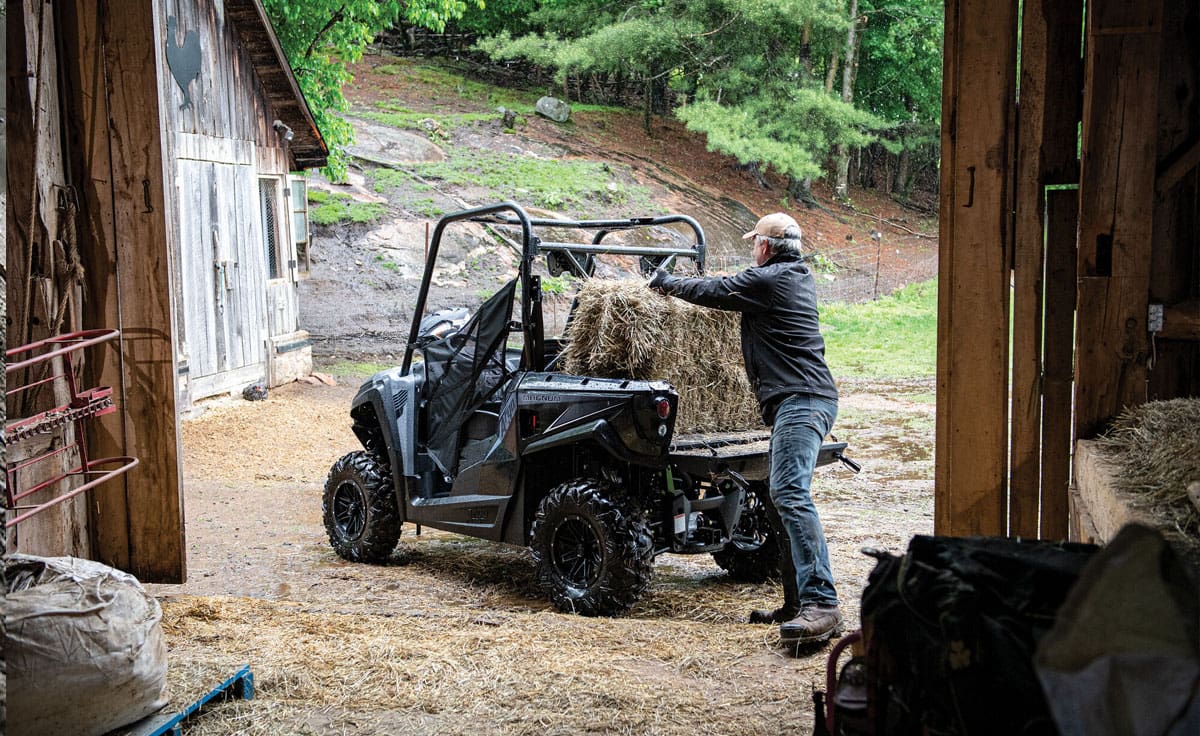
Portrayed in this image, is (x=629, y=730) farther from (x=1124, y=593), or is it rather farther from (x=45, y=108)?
(x=45, y=108)

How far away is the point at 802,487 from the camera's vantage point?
17.4 feet

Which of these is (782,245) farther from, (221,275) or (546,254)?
(221,275)

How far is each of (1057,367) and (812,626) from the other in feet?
5.12

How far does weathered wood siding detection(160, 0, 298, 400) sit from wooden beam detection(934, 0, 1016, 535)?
890 centimetres

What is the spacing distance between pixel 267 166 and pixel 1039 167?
11729 mm

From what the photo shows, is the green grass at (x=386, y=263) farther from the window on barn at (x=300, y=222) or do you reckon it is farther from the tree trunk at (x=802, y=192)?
the tree trunk at (x=802, y=192)

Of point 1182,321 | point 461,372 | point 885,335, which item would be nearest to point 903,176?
point 885,335

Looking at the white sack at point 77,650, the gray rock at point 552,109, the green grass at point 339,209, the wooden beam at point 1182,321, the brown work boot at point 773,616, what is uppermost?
the gray rock at point 552,109

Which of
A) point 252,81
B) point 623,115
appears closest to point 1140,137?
point 252,81

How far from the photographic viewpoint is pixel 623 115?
2795cm

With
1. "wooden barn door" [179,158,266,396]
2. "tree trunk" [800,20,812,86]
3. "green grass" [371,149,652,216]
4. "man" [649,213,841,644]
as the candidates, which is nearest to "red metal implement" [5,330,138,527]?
"man" [649,213,841,644]

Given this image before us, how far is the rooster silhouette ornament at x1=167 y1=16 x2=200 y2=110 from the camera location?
1152 centimetres

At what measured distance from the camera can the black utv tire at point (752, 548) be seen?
21.4 feet

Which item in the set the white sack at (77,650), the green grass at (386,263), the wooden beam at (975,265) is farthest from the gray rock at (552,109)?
the white sack at (77,650)
